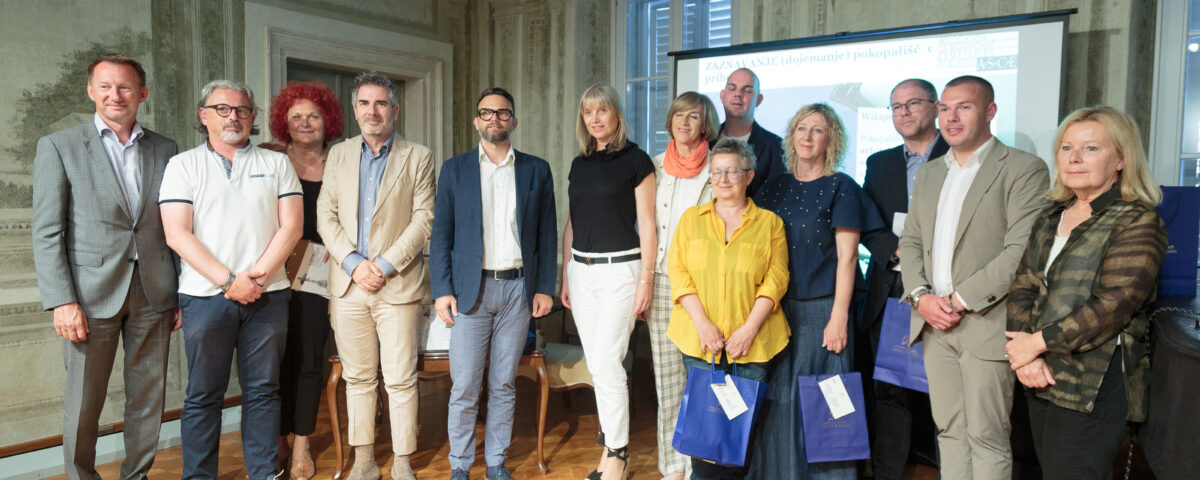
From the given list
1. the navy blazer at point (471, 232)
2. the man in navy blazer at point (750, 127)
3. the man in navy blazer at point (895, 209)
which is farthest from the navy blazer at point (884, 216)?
the navy blazer at point (471, 232)

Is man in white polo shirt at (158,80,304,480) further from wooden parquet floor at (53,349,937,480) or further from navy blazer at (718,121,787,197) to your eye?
navy blazer at (718,121,787,197)

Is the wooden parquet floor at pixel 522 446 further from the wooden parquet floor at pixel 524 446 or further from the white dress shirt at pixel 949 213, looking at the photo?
the white dress shirt at pixel 949 213

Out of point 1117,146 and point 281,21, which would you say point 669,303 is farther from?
point 281,21

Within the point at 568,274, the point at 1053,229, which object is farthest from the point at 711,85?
the point at 1053,229

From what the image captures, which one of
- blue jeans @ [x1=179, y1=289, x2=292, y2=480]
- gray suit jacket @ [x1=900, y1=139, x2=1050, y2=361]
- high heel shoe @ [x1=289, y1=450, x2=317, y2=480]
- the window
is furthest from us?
the window

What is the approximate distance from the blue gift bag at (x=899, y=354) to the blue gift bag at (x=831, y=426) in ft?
0.63

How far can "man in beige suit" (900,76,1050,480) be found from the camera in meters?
2.36

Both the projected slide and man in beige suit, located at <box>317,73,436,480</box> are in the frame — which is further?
the projected slide

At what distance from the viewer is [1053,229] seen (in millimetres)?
2166

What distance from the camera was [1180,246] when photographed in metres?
2.18

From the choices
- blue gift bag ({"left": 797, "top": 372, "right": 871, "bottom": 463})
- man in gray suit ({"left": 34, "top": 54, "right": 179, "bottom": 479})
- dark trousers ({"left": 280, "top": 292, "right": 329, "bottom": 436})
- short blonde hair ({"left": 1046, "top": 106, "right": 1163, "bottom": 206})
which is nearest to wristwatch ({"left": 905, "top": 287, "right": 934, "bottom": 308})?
blue gift bag ({"left": 797, "top": 372, "right": 871, "bottom": 463})

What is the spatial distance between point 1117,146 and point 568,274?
1950mm

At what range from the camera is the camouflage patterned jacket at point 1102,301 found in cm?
194

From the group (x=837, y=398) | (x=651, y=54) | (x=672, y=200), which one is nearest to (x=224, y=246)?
(x=672, y=200)
